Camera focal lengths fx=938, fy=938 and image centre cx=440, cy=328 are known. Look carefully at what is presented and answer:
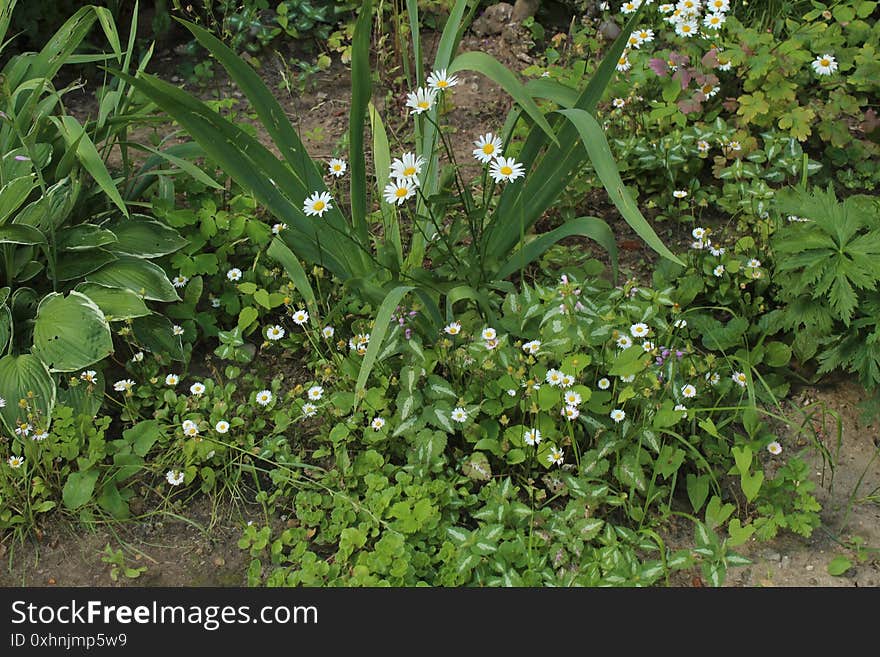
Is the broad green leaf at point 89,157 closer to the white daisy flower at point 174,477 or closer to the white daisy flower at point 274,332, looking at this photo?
the white daisy flower at point 274,332

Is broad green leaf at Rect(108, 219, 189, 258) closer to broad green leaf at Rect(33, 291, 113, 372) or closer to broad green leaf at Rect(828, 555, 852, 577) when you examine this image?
broad green leaf at Rect(33, 291, 113, 372)

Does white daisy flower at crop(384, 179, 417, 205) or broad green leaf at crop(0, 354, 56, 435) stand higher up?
white daisy flower at crop(384, 179, 417, 205)

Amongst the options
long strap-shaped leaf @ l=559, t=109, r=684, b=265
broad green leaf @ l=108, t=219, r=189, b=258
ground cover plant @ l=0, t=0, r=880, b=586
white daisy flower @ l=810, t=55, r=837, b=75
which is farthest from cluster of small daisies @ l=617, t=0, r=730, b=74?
broad green leaf @ l=108, t=219, r=189, b=258

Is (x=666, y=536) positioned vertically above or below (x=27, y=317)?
below

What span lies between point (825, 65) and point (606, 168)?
1.50 metres

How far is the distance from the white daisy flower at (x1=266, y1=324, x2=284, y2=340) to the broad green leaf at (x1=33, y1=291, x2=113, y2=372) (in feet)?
1.45

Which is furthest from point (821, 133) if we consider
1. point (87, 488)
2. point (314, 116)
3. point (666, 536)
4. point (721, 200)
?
point (87, 488)

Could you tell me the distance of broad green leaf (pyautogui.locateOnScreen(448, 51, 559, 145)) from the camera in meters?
2.24

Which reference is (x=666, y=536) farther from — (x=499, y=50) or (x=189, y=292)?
(x=499, y=50)

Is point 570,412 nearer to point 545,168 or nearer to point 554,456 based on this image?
point 554,456

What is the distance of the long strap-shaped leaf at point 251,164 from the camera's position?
2379 millimetres
